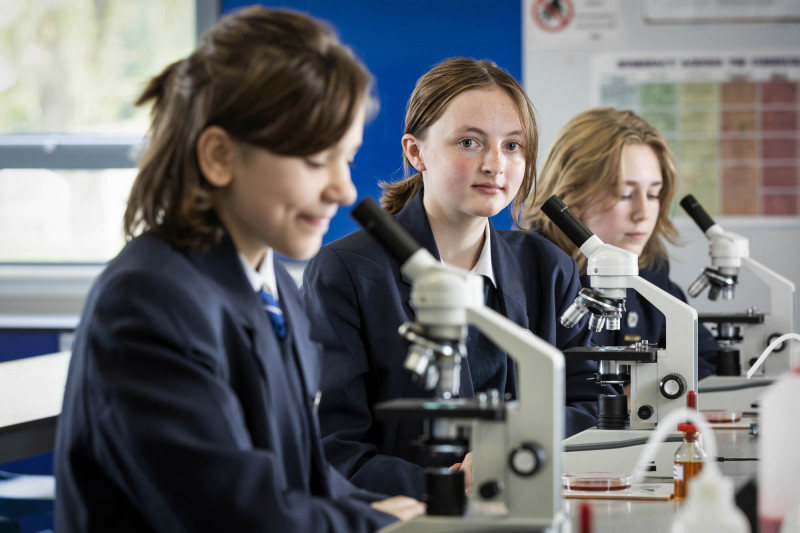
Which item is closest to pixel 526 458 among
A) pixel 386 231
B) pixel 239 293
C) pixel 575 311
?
pixel 386 231

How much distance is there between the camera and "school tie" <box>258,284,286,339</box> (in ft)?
4.49

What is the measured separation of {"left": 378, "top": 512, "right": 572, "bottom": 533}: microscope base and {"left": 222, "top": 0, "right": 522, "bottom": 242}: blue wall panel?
279 centimetres

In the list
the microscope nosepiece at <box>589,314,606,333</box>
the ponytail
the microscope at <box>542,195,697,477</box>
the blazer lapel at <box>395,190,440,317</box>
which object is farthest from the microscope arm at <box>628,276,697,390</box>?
the ponytail

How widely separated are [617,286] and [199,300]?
93 cm

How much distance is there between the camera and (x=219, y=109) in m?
1.23

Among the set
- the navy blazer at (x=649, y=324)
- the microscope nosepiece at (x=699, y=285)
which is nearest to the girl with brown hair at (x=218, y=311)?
the microscope nosepiece at (x=699, y=285)

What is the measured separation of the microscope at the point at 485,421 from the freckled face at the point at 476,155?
0.92 m

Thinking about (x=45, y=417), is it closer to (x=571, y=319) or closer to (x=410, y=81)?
(x=571, y=319)

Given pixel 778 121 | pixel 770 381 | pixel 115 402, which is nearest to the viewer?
pixel 115 402

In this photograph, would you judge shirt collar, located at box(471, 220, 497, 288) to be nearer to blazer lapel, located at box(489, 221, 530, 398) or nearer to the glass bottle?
blazer lapel, located at box(489, 221, 530, 398)

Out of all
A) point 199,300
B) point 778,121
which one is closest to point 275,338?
point 199,300

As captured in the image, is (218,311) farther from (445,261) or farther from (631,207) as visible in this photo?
(631,207)

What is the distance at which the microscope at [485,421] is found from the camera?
1109 millimetres

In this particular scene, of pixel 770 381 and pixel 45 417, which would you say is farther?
pixel 770 381
